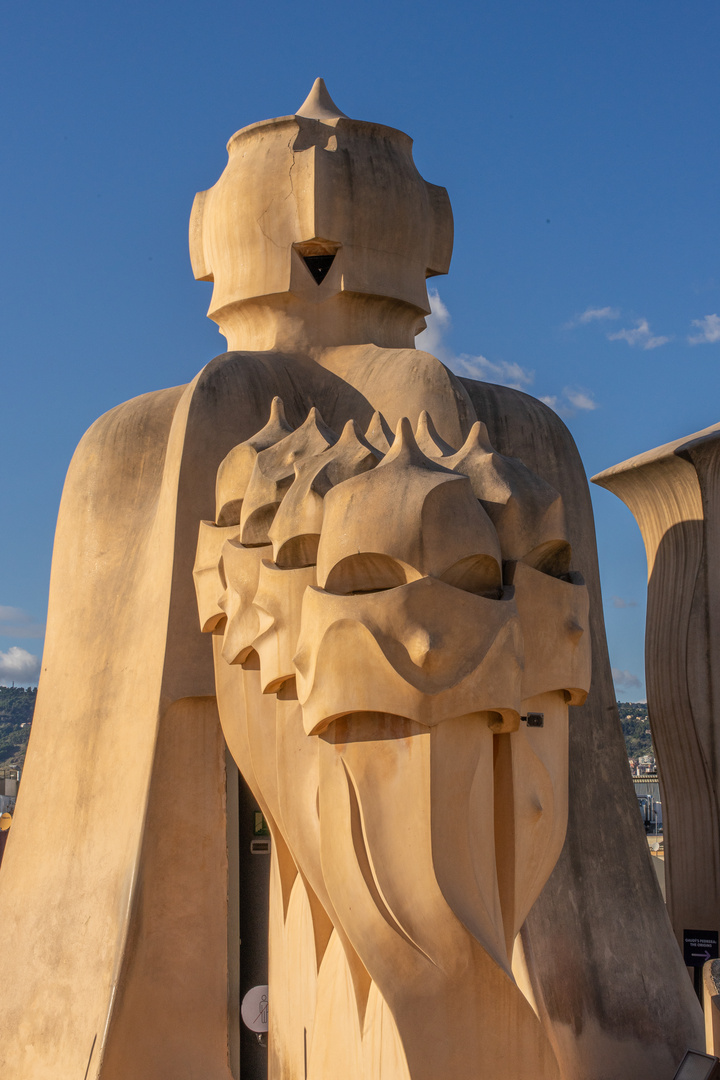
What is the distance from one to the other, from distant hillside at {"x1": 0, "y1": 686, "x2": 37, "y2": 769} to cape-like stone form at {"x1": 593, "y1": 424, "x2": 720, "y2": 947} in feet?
234

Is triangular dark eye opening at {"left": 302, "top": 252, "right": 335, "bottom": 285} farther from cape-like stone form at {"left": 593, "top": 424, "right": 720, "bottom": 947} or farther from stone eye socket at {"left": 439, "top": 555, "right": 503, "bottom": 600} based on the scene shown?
stone eye socket at {"left": 439, "top": 555, "right": 503, "bottom": 600}

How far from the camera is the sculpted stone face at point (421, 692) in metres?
5.69

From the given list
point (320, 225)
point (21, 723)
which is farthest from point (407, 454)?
point (21, 723)

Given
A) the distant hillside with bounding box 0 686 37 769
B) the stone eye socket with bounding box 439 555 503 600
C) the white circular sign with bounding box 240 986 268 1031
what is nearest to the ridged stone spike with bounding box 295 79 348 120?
the stone eye socket with bounding box 439 555 503 600

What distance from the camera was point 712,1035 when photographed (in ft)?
25.3

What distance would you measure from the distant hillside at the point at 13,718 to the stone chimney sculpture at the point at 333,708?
7184 cm

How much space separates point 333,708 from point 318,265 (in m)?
4.79

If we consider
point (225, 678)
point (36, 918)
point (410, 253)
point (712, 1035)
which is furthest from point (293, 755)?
point (410, 253)

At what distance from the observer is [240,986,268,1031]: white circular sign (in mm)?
8461

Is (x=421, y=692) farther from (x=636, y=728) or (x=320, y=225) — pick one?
(x=636, y=728)

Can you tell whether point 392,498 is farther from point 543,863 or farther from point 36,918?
point 36,918

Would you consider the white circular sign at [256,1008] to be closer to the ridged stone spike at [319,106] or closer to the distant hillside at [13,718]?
the ridged stone spike at [319,106]

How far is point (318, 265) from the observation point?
9.60m

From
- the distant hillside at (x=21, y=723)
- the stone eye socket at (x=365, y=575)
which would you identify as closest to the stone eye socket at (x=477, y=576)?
the stone eye socket at (x=365, y=575)
